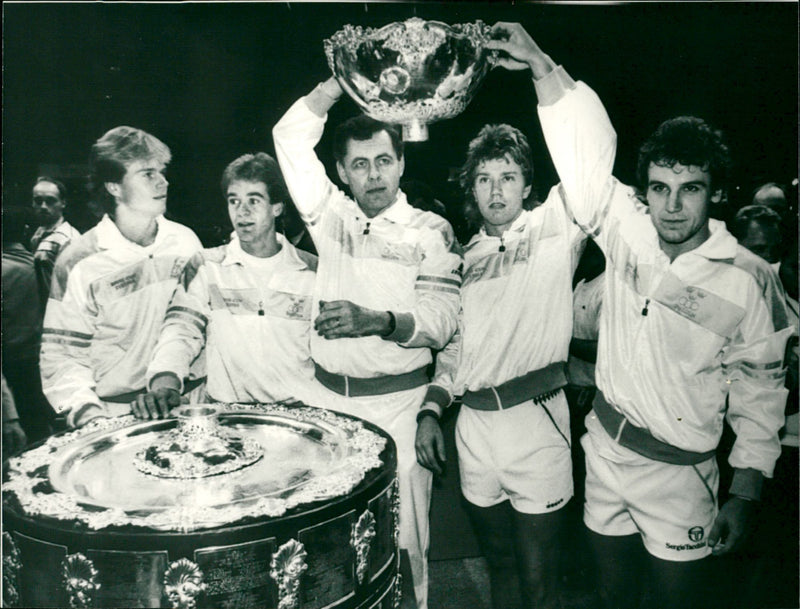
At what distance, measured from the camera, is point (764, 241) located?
233 cm

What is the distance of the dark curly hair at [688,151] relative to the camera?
7.36 feet

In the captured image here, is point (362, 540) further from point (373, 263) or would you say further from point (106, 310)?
point (106, 310)

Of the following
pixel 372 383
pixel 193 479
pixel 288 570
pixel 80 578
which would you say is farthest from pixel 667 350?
pixel 80 578

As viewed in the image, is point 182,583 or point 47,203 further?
point 47,203

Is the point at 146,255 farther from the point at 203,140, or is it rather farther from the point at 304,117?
the point at 304,117

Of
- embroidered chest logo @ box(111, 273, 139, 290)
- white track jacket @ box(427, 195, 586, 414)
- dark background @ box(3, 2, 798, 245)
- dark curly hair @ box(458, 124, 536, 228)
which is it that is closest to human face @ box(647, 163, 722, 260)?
dark background @ box(3, 2, 798, 245)

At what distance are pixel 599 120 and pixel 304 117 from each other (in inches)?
38.2

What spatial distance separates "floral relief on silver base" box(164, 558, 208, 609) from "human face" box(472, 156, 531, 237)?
138 cm

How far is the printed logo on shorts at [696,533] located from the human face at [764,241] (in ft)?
2.99

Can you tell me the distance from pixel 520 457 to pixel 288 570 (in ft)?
3.11

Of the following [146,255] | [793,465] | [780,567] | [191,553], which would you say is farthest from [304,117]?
[780,567]

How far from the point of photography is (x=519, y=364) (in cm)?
227

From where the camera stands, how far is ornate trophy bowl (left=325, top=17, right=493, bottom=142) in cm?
214

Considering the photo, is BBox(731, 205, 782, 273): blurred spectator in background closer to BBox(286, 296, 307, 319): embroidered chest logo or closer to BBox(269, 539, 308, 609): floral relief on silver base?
BBox(286, 296, 307, 319): embroidered chest logo
